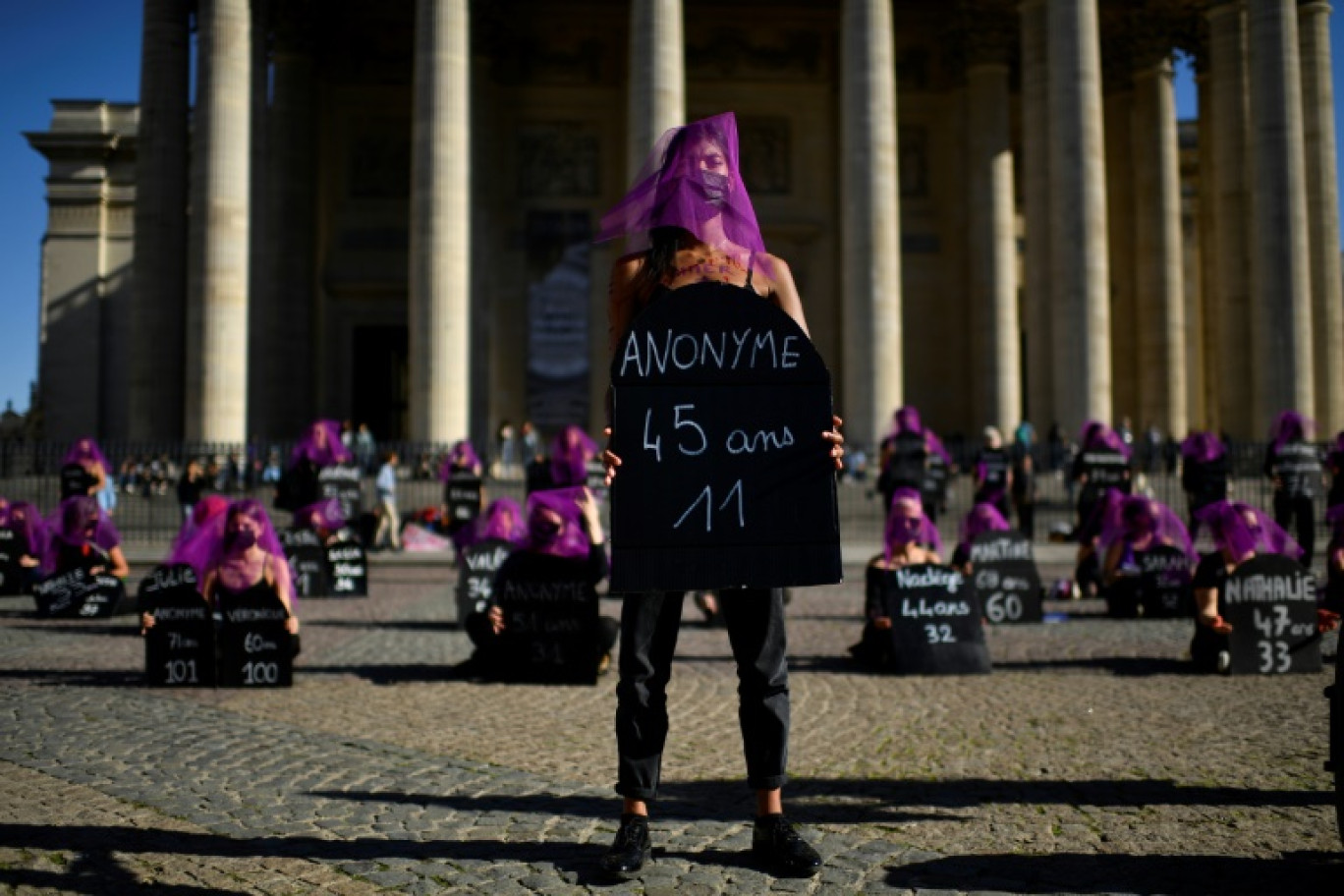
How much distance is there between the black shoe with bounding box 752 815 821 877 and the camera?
12.0 feet

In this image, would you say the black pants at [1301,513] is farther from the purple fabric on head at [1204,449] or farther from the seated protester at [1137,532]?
the seated protester at [1137,532]

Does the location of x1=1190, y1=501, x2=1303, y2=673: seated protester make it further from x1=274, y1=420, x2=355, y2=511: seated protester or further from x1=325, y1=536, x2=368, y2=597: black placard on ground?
x1=325, y1=536, x2=368, y2=597: black placard on ground

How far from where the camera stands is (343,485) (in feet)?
53.2

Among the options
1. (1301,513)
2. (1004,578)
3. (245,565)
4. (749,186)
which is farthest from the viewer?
(749,186)

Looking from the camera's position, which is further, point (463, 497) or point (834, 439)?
point (463, 497)

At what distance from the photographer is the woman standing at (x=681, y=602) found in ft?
12.1

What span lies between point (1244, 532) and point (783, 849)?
5716mm

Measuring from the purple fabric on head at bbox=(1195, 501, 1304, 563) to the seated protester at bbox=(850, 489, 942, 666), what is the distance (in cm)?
195

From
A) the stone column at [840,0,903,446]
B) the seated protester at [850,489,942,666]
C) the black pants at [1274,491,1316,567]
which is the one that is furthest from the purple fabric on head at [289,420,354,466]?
the stone column at [840,0,903,446]

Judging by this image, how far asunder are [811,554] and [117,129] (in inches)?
1592

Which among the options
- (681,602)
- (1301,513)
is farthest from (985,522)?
(681,602)

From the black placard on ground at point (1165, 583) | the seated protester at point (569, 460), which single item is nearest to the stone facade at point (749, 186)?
the black placard on ground at point (1165, 583)

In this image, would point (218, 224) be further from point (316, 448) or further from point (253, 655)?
point (253, 655)

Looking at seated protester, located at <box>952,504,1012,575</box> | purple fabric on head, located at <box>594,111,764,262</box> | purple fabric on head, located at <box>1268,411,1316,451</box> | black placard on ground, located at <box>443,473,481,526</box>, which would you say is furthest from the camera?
black placard on ground, located at <box>443,473,481,526</box>
